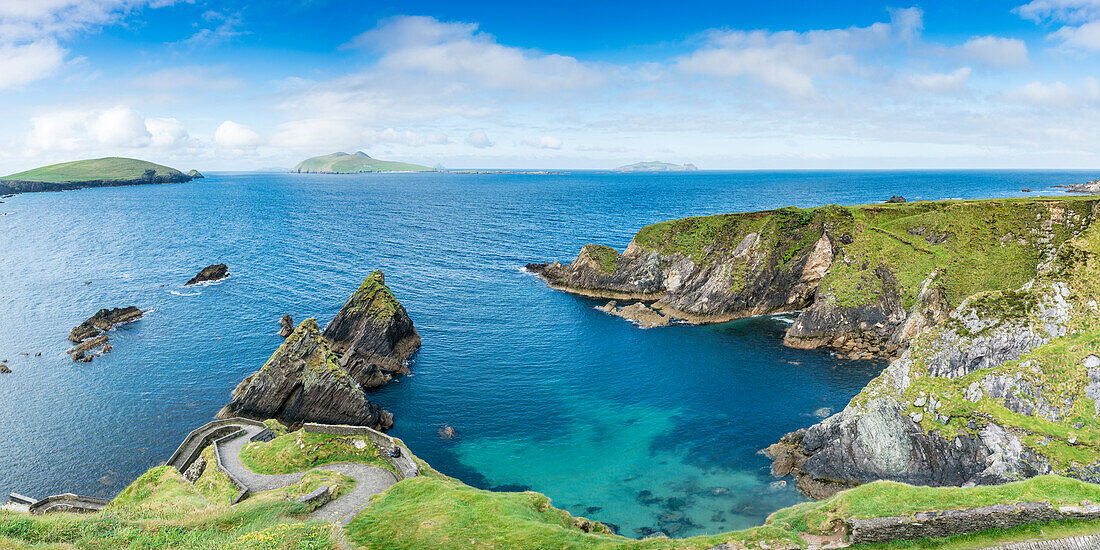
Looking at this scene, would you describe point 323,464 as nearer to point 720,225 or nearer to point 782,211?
point 720,225

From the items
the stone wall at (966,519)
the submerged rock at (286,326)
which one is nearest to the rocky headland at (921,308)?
the stone wall at (966,519)

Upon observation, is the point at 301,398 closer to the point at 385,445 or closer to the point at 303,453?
the point at 303,453

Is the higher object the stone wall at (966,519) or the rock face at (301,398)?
the stone wall at (966,519)

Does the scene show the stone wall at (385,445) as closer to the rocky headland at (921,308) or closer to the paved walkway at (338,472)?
the paved walkway at (338,472)

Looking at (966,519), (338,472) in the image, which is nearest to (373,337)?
(338,472)

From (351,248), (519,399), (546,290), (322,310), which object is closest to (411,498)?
(519,399)
